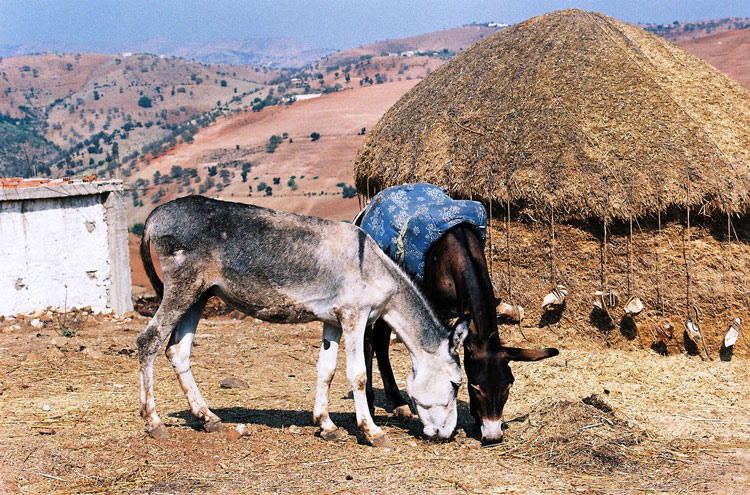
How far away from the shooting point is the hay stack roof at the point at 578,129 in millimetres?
8727

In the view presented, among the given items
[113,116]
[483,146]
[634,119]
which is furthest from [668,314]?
[113,116]

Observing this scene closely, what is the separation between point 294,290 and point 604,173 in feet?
16.2

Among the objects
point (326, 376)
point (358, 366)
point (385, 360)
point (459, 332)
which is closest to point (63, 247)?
point (385, 360)

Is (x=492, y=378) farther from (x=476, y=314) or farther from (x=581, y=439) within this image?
(x=581, y=439)

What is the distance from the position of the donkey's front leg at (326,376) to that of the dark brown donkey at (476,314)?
0.63 meters

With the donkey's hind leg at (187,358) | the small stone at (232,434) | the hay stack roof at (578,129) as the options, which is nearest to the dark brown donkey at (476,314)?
the small stone at (232,434)

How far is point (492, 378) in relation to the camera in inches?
227

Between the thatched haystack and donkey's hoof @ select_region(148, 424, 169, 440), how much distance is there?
5.28m

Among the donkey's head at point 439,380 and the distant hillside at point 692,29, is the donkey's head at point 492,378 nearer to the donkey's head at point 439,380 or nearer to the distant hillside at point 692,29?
the donkey's head at point 439,380

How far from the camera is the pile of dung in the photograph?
18.1 feet

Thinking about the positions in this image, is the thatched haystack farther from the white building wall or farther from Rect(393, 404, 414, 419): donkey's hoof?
the white building wall

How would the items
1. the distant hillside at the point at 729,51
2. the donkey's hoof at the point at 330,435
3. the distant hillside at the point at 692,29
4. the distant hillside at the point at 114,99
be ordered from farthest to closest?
the distant hillside at the point at 692,29 < the distant hillside at the point at 114,99 < the distant hillside at the point at 729,51 < the donkey's hoof at the point at 330,435

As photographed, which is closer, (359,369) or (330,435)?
(359,369)

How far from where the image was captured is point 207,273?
569 centimetres
